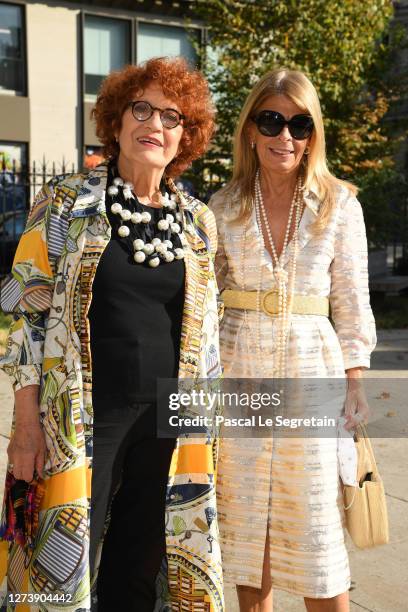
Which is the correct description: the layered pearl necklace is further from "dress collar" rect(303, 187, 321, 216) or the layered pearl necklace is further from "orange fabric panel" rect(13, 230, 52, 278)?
"orange fabric panel" rect(13, 230, 52, 278)

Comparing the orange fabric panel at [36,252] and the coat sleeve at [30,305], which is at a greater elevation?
the orange fabric panel at [36,252]

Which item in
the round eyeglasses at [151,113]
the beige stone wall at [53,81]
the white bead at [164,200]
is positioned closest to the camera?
the round eyeglasses at [151,113]

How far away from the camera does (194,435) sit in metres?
2.65

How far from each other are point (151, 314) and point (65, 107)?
17.9 metres

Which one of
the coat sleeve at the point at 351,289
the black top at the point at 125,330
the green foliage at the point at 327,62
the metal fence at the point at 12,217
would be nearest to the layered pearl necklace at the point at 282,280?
the coat sleeve at the point at 351,289

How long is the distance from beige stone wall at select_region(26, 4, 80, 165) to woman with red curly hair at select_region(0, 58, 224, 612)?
16993 millimetres

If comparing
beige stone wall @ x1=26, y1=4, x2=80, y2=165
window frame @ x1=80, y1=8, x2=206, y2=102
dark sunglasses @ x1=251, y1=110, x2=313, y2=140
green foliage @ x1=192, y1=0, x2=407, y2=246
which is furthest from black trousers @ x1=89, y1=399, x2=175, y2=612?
window frame @ x1=80, y1=8, x2=206, y2=102

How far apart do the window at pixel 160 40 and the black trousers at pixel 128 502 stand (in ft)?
62.2

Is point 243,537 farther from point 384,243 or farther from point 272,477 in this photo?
point 384,243

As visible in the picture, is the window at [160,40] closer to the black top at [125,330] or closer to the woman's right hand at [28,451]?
the black top at [125,330]

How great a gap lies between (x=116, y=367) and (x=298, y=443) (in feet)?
2.59

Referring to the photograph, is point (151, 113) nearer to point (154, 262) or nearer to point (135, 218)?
point (135, 218)

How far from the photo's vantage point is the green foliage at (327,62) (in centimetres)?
1056

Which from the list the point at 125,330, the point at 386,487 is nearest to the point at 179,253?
the point at 125,330
